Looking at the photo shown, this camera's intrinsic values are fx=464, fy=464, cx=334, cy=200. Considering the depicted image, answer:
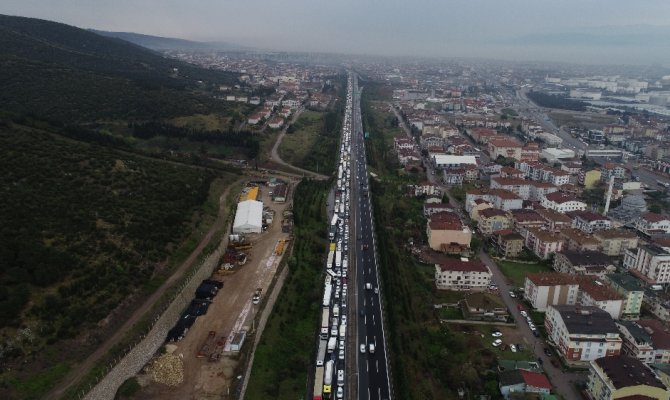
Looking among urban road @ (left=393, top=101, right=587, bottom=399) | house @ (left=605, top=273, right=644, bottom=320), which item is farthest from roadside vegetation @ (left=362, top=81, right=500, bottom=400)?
house @ (left=605, top=273, right=644, bottom=320)

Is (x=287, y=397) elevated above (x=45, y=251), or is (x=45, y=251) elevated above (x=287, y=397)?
(x=45, y=251)

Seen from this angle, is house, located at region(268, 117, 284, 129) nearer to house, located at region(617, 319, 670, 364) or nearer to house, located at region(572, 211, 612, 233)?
house, located at region(572, 211, 612, 233)

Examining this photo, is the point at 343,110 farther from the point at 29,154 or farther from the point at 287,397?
the point at 287,397

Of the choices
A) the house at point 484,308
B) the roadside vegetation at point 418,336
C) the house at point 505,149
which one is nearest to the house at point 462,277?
the roadside vegetation at point 418,336

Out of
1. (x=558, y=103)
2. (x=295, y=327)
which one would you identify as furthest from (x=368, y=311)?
(x=558, y=103)

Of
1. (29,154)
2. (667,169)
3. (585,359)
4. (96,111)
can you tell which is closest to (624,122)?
(667,169)

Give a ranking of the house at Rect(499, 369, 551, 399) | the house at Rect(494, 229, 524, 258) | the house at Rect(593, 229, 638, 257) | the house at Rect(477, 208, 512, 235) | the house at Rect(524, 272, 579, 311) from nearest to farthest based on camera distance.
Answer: the house at Rect(499, 369, 551, 399)
the house at Rect(524, 272, 579, 311)
the house at Rect(494, 229, 524, 258)
the house at Rect(593, 229, 638, 257)
the house at Rect(477, 208, 512, 235)
